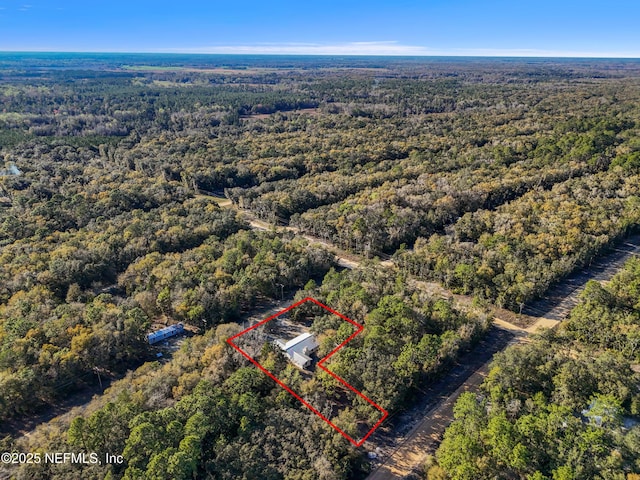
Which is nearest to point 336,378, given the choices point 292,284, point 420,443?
point 420,443

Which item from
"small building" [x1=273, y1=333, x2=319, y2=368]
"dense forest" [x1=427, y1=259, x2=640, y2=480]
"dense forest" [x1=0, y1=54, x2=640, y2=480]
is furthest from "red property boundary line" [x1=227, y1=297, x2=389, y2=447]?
"dense forest" [x1=427, y1=259, x2=640, y2=480]

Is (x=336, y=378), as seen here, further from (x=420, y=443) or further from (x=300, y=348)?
(x=420, y=443)

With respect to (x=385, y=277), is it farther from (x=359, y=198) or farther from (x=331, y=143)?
(x=331, y=143)

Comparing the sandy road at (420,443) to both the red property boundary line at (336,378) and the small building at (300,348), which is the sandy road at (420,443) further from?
the small building at (300,348)

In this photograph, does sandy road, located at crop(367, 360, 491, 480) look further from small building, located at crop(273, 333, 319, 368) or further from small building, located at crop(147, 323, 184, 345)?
small building, located at crop(147, 323, 184, 345)

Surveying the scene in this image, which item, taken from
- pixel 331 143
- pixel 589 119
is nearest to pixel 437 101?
pixel 589 119

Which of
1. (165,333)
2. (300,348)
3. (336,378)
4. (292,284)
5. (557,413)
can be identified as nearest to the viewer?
(557,413)


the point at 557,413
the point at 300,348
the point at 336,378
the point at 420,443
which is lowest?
the point at 420,443
